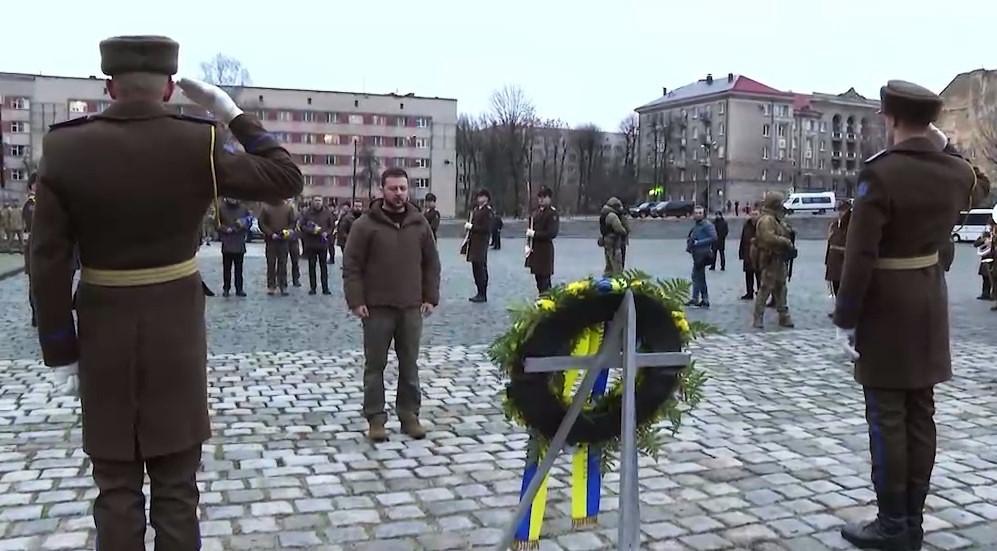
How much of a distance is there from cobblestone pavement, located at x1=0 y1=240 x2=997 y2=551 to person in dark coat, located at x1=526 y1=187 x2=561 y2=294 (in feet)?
15.1

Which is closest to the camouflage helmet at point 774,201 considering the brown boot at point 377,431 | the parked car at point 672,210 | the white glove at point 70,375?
the brown boot at point 377,431

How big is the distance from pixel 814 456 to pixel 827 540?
159 centimetres

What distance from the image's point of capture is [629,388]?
384 cm

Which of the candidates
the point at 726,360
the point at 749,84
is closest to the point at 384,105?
the point at 749,84

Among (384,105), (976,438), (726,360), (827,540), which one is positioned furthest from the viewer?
(384,105)

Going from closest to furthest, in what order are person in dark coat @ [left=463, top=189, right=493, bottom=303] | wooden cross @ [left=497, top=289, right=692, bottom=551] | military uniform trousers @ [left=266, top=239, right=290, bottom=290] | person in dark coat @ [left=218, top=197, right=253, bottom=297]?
wooden cross @ [left=497, top=289, right=692, bottom=551]
person in dark coat @ [left=218, top=197, right=253, bottom=297]
person in dark coat @ [left=463, top=189, right=493, bottom=303]
military uniform trousers @ [left=266, top=239, right=290, bottom=290]

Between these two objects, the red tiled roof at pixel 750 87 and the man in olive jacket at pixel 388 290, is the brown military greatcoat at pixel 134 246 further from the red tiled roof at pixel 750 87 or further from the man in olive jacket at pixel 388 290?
the red tiled roof at pixel 750 87

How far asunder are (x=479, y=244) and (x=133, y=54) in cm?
1252

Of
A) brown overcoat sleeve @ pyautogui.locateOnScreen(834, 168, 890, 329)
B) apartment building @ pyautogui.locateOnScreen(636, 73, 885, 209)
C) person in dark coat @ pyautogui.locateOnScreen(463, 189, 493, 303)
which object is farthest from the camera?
apartment building @ pyautogui.locateOnScreen(636, 73, 885, 209)

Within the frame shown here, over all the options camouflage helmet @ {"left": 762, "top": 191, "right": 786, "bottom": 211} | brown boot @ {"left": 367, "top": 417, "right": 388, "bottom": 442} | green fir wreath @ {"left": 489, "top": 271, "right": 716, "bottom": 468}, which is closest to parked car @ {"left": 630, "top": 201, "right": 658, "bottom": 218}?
camouflage helmet @ {"left": 762, "top": 191, "right": 786, "bottom": 211}

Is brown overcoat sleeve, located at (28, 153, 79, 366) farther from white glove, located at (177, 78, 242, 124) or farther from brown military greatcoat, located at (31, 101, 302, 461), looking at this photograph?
white glove, located at (177, 78, 242, 124)

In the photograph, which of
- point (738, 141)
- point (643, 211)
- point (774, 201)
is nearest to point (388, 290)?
point (774, 201)

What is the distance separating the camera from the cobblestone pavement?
470cm

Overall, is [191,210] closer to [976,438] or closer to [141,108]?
[141,108]
